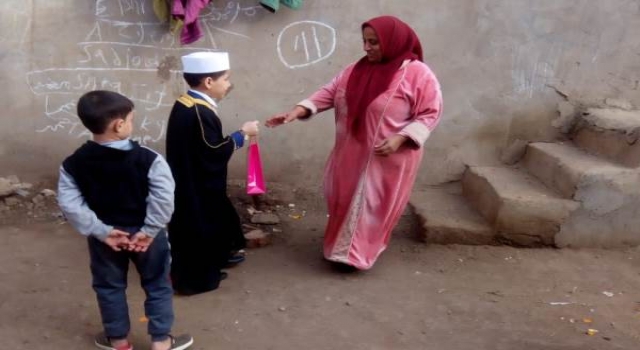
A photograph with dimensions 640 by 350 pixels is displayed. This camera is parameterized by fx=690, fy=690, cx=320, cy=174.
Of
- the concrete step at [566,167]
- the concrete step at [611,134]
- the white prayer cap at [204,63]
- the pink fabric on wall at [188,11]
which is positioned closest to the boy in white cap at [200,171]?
the white prayer cap at [204,63]

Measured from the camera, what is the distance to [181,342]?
10.5 ft

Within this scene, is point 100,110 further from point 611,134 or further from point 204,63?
point 611,134

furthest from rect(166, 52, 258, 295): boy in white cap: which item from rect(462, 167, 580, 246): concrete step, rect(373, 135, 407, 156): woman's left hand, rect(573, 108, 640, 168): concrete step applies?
rect(573, 108, 640, 168): concrete step

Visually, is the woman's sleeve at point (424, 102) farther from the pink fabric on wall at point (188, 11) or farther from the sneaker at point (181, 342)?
the pink fabric on wall at point (188, 11)

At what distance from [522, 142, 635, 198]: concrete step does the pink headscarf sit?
136 cm

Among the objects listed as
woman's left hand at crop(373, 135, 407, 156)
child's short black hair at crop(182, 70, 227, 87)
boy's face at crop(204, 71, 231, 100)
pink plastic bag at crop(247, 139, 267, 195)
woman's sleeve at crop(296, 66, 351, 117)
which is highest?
child's short black hair at crop(182, 70, 227, 87)

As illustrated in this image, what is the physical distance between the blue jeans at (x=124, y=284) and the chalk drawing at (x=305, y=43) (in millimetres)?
2361

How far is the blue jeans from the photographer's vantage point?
298 centimetres

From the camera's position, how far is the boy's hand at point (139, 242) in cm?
287

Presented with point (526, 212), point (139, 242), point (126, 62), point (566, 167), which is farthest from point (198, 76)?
point (566, 167)

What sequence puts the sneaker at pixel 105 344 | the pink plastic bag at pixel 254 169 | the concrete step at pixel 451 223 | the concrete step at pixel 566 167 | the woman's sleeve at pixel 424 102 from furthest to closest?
the concrete step at pixel 451 223
the concrete step at pixel 566 167
the pink plastic bag at pixel 254 169
the woman's sleeve at pixel 424 102
the sneaker at pixel 105 344

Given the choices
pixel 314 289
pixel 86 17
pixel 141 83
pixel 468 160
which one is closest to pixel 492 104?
pixel 468 160

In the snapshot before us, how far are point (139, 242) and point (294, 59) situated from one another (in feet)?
8.31

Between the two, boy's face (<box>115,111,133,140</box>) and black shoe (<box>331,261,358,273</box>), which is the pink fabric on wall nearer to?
black shoe (<box>331,261,358,273</box>)
